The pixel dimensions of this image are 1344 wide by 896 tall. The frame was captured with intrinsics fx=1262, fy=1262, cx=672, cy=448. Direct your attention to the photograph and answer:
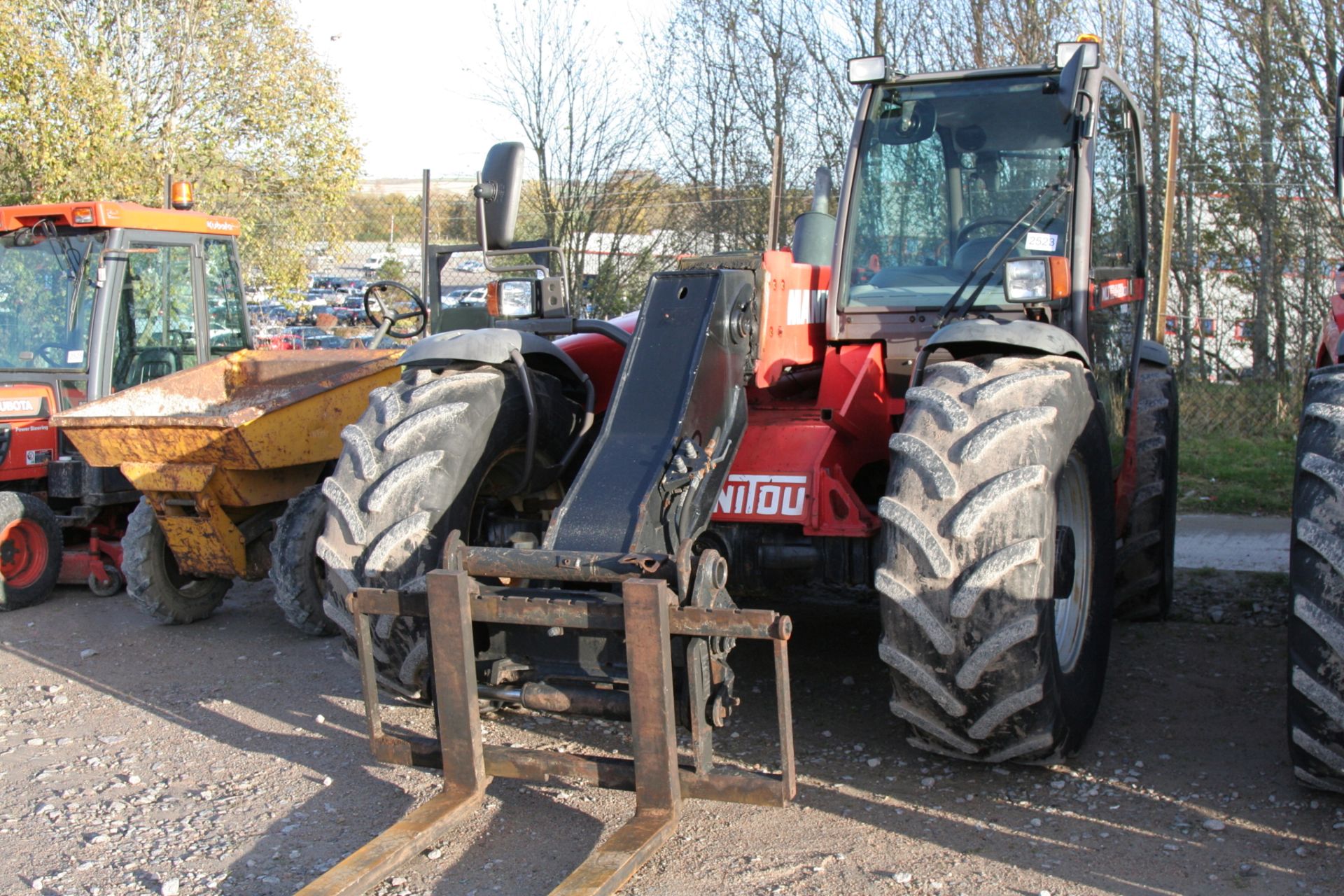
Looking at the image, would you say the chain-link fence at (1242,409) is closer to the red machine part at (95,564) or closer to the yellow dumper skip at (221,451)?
the yellow dumper skip at (221,451)

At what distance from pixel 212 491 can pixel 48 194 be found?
7.57 meters

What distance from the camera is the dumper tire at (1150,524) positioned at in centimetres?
559

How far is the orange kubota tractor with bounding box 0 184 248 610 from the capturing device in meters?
6.97

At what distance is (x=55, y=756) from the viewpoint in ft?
14.9

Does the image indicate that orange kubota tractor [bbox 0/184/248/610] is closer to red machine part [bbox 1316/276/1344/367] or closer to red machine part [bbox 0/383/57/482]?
red machine part [bbox 0/383/57/482]

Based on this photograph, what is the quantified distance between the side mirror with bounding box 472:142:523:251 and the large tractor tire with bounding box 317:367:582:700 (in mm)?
651

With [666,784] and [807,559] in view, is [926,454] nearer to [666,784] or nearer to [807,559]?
[807,559]

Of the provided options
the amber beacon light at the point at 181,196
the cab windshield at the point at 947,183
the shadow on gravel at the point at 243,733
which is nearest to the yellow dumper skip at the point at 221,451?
the shadow on gravel at the point at 243,733

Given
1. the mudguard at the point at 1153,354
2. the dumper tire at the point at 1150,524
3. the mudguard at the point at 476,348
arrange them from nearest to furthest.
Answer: the mudguard at the point at 476,348 → the dumper tire at the point at 1150,524 → the mudguard at the point at 1153,354

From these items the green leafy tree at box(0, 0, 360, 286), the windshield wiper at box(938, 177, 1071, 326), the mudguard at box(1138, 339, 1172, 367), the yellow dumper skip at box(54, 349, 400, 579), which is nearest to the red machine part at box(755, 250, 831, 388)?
the windshield wiper at box(938, 177, 1071, 326)

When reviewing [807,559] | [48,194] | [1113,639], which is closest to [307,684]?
[807,559]

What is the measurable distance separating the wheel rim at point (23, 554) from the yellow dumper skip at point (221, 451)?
3.29 ft

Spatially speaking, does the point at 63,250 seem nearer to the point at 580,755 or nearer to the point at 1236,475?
the point at 580,755

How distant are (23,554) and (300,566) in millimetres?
2137
